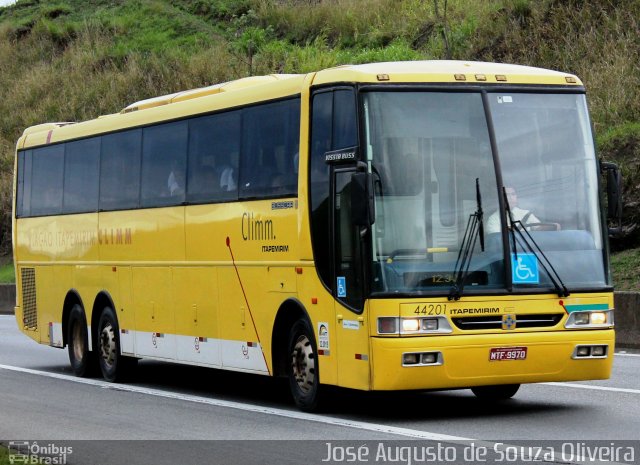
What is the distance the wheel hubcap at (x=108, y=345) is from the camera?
19.2 metres

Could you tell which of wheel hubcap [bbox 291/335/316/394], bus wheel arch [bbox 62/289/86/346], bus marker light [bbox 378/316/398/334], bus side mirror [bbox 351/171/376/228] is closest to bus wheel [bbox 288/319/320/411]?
wheel hubcap [bbox 291/335/316/394]

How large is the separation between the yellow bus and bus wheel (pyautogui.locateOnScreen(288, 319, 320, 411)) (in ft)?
0.07

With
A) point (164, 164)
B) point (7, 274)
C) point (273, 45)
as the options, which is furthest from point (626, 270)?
point (7, 274)

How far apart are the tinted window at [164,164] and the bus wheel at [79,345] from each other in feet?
9.43

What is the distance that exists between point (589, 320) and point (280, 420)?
310cm

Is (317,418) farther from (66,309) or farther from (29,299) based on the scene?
(29,299)

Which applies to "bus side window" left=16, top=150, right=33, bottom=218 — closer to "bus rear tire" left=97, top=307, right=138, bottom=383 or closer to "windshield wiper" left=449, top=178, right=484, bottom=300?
"bus rear tire" left=97, top=307, right=138, bottom=383

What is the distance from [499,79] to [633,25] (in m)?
18.3

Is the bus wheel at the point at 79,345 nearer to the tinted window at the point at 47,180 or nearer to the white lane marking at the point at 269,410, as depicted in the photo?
the white lane marking at the point at 269,410

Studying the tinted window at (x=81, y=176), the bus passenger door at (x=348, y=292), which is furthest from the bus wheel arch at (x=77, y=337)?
the bus passenger door at (x=348, y=292)

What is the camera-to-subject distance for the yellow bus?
12672 mm

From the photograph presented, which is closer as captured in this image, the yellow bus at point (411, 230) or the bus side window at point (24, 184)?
the yellow bus at point (411, 230)

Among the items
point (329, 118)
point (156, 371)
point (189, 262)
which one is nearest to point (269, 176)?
point (329, 118)

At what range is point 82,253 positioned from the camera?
20094mm
